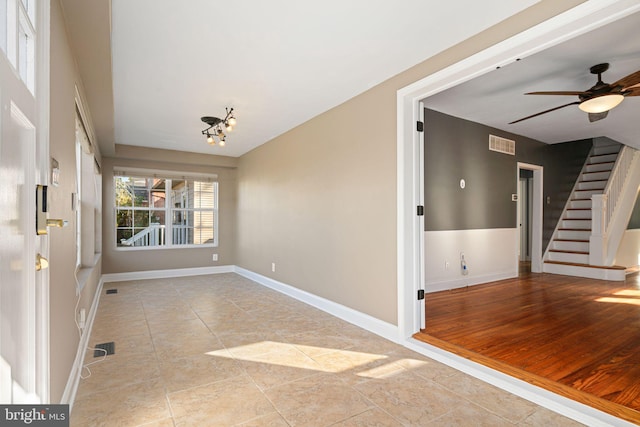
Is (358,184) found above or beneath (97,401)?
above

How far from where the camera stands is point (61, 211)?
78.4 inches

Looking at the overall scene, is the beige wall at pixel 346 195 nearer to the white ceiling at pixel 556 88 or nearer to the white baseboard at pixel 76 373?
the white ceiling at pixel 556 88

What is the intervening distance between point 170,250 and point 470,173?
5.61 m

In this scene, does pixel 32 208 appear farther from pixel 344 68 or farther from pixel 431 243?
pixel 431 243

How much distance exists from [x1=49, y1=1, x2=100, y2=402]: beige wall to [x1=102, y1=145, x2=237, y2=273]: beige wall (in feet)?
12.8

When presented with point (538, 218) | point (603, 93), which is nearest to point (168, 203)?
point (603, 93)

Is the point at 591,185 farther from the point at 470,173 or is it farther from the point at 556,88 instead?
the point at 556,88

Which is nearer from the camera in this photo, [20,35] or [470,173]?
[20,35]

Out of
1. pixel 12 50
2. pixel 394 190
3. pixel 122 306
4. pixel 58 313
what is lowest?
pixel 122 306

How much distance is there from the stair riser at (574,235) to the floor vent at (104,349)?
783 centimetres

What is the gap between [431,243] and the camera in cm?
455

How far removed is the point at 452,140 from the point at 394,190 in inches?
88.7

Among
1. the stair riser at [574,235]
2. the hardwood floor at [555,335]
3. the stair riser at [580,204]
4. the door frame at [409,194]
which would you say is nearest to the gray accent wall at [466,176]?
the hardwood floor at [555,335]

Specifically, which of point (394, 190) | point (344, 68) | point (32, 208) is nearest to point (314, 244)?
point (394, 190)
